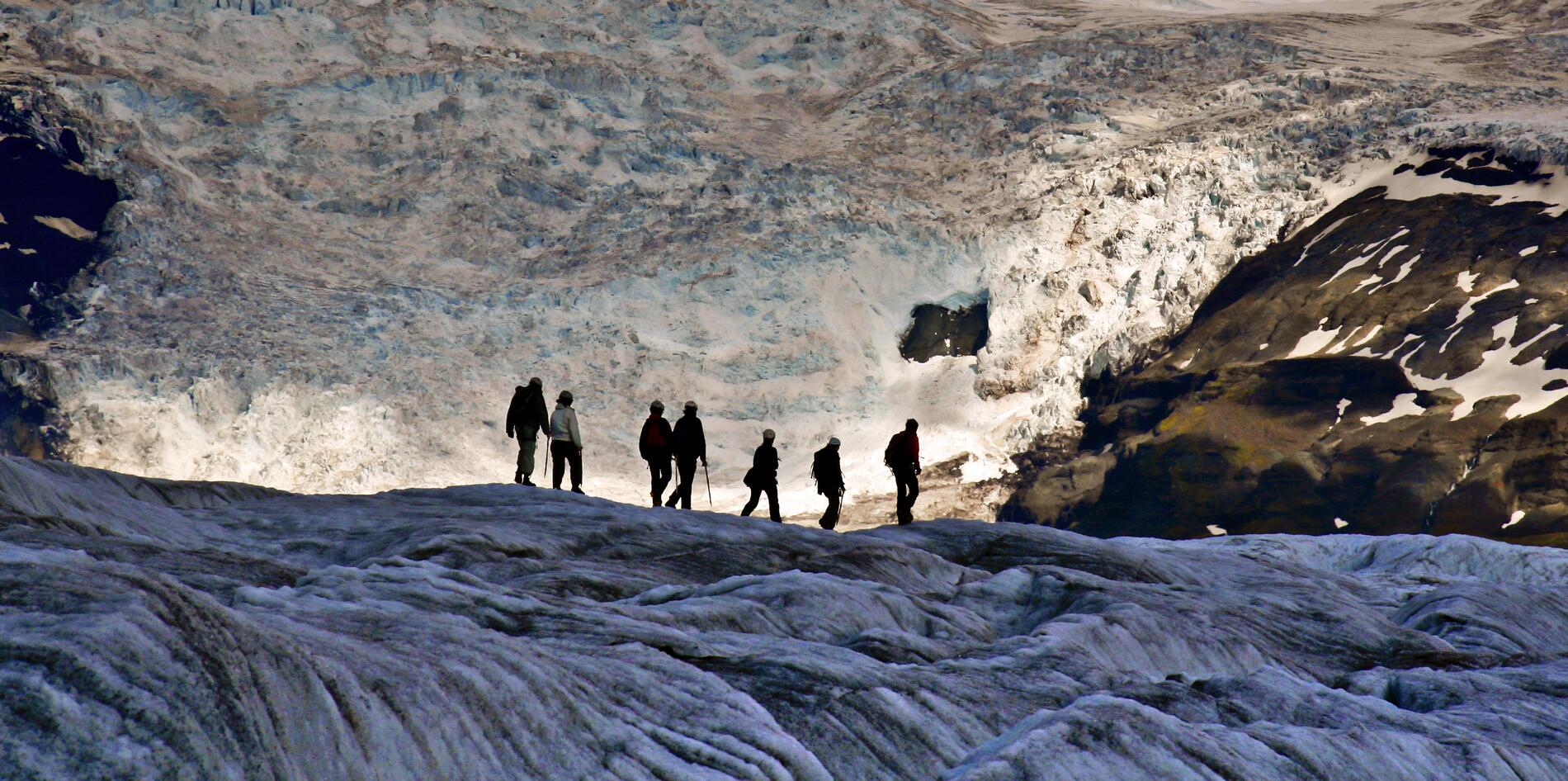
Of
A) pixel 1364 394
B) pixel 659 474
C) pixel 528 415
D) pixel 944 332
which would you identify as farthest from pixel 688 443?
pixel 944 332

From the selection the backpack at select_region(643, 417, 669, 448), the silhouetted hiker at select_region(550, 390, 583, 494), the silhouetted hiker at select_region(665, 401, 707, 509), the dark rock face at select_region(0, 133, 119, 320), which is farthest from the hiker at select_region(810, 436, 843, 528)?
the dark rock face at select_region(0, 133, 119, 320)

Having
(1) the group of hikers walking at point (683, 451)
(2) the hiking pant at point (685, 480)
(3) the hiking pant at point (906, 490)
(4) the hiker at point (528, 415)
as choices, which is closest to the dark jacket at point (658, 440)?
(1) the group of hikers walking at point (683, 451)

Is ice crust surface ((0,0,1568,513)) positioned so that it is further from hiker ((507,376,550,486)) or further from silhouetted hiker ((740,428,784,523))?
silhouetted hiker ((740,428,784,523))

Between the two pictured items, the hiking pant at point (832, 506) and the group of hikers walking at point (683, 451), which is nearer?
the group of hikers walking at point (683, 451)

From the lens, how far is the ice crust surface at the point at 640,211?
86.2 meters

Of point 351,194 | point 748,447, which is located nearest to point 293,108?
point 351,194

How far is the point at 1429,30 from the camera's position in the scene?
12150 centimetres

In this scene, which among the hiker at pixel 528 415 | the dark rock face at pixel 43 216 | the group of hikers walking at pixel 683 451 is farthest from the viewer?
the dark rock face at pixel 43 216

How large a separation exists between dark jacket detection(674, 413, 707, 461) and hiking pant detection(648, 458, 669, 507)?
1.21ft

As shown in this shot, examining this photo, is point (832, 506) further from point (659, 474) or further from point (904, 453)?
point (659, 474)

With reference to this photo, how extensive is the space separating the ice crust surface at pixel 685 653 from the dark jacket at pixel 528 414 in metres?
1.59

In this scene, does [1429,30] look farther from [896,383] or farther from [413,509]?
[413,509]

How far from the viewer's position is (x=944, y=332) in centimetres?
9744

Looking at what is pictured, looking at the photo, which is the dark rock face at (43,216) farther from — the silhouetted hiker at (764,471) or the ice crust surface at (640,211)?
the silhouetted hiker at (764,471)
